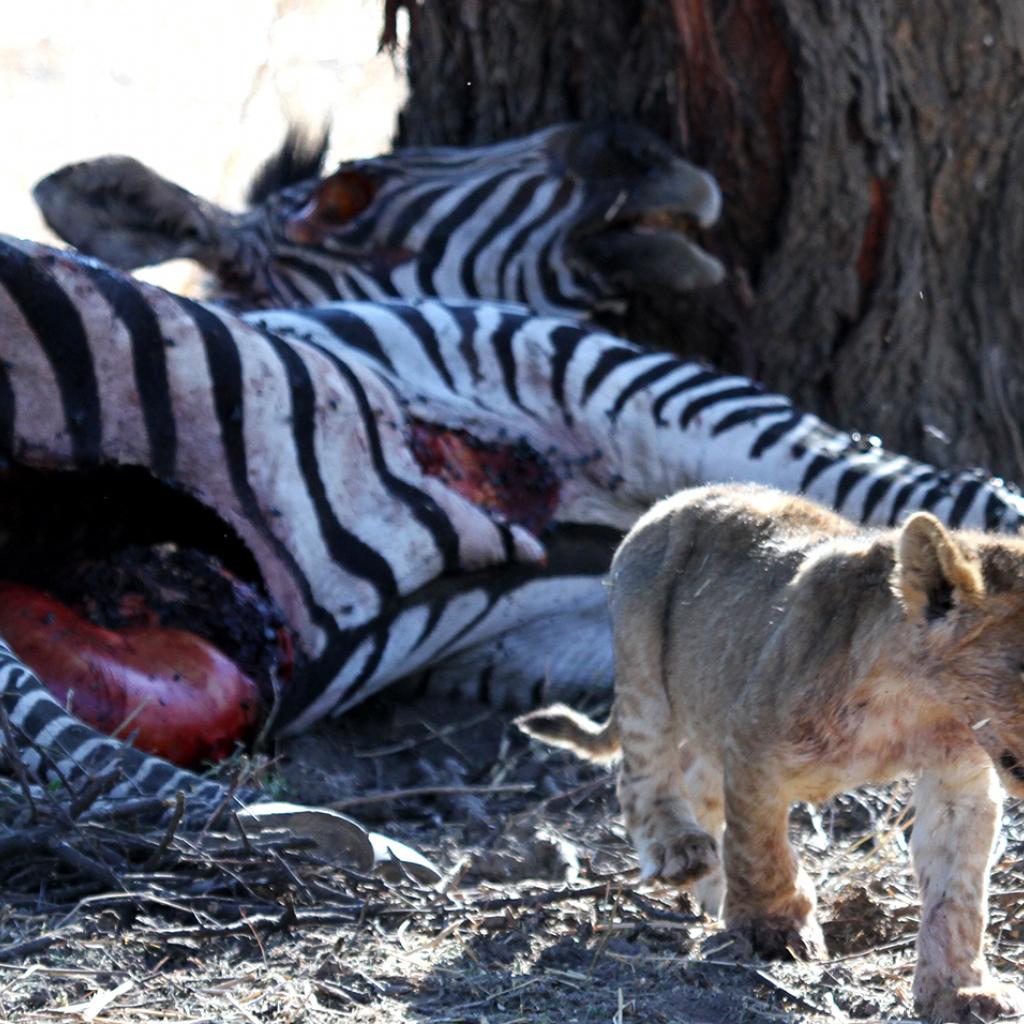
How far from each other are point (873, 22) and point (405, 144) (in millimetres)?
1808

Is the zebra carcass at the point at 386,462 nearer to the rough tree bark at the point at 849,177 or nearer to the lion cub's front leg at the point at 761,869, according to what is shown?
the rough tree bark at the point at 849,177

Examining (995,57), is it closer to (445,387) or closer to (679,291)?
(679,291)

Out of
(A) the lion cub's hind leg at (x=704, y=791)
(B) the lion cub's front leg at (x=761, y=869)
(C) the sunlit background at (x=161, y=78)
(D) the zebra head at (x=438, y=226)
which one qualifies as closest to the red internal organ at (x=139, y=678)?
(A) the lion cub's hind leg at (x=704, y=791)

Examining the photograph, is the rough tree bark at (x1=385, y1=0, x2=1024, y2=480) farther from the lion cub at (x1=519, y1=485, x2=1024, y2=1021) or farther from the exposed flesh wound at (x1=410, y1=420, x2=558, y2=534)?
the lion cub at (x1=519, y1=485, x2=1024, y2=1021)

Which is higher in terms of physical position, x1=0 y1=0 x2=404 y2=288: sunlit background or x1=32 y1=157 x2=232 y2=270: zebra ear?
x1=0 y1=0 x2=404 y2=288: sunlit background

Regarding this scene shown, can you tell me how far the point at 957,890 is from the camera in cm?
302

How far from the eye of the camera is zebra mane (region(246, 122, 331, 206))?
22.2 feet

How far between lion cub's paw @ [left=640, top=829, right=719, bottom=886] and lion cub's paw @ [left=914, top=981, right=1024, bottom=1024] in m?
0.57

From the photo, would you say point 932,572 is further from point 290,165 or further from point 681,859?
point 290,165

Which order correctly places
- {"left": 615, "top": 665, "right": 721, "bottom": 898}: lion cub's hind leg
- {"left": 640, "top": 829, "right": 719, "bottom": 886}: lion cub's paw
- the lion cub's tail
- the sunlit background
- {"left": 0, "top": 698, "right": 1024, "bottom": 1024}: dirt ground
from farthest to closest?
1. the sunlit background
2. the lion cub's tail
3. {"left": 615, "top": 665, "right": 721, "bottom": 898}: lion cub's hind leg
4. {"left": 640, "top": 829, "right": 719, "bottom": 886}: lion cub's paw
5. {"left": 0, "top": 698, "right": 1024, "bottom": 1024}: dirt ground

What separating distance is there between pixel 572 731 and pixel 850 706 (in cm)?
115

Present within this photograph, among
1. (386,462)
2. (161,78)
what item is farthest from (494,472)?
(161,78)

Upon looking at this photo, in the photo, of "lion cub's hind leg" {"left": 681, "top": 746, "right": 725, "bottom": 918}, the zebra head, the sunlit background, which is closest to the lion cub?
"lion cub's hind leg" {"left": 681, "top": 746, "right": 725, "bottom": 918}

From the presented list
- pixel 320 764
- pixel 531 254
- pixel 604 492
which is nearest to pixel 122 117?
pixel 531 254
